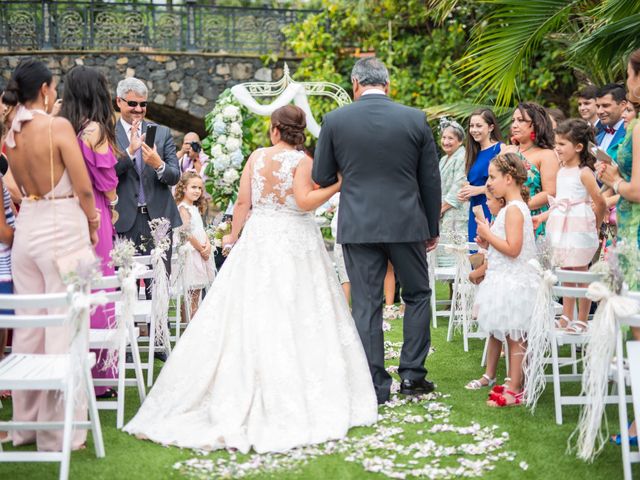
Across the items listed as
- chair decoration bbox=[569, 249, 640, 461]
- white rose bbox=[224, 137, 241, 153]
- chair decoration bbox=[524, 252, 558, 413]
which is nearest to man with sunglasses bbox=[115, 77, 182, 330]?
white rose bbox=[224, 137, 241, 153]

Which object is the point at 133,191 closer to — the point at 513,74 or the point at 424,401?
the point at 424,401

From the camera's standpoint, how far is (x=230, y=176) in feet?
30.3

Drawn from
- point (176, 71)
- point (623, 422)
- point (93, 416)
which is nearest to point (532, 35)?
point (623, 422)

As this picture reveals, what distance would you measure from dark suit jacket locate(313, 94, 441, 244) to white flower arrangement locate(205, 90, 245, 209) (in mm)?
4063

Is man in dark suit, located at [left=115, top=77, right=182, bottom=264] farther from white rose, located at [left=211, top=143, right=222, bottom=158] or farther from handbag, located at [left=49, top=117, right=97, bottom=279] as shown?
white rose, located at [left=211, top=143, right=222, bottom=158]

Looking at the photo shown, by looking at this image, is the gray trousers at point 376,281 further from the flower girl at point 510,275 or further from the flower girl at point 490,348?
the flower girl at point 490,348

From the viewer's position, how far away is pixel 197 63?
15.6m

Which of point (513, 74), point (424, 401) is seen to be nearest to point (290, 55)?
point (513, 74)

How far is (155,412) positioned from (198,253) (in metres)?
3.10

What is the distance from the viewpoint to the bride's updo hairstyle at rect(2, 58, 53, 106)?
4.43 metres

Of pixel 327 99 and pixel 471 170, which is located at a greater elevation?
pixel 327 99

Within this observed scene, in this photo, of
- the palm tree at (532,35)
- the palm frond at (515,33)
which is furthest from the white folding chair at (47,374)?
the palm frond at (515,33)

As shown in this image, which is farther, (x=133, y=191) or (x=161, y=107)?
(x=161, y=107)

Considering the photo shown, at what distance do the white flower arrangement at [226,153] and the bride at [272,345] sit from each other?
3.82 metres
